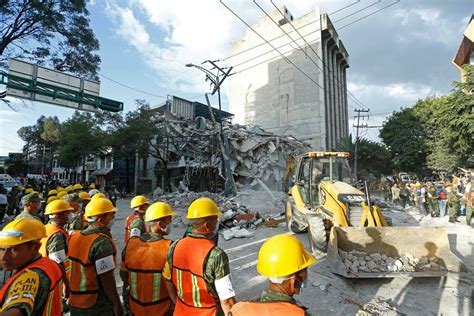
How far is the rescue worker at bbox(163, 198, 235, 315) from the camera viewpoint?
6.17 feet

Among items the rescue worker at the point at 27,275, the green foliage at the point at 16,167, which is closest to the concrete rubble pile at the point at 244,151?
the rescue worker at the point at 27,275

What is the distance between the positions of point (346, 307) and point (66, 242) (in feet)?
12.4

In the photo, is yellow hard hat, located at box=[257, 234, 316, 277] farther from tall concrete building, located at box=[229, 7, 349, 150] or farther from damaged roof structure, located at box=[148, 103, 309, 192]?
tall concrete building, located at box=[229, 7, 349, 150]

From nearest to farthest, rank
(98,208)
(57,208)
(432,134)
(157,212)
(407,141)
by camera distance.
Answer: (157,212)
(98,208)
(57,208)
(432,134)
(407,141)

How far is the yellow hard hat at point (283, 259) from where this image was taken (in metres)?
1.49

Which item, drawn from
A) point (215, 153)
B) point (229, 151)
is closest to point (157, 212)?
point (229, 151)

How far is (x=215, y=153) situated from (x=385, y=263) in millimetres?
15684

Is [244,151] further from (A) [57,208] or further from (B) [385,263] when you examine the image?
(A) [57,208]

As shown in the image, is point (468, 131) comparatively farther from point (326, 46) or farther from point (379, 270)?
point (326, 46)

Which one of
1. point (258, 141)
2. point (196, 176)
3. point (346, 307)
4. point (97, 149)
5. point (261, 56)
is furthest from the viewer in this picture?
point (261, 56)

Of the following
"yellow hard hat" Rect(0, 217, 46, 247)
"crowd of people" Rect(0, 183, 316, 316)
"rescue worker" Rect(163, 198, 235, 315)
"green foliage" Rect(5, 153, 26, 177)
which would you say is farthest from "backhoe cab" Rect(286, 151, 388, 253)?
"green foliage" Rect(5, 153, 26, 177)

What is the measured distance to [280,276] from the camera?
1.48 metres

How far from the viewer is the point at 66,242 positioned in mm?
2662

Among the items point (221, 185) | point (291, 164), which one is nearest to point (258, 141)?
point (221, 185)
